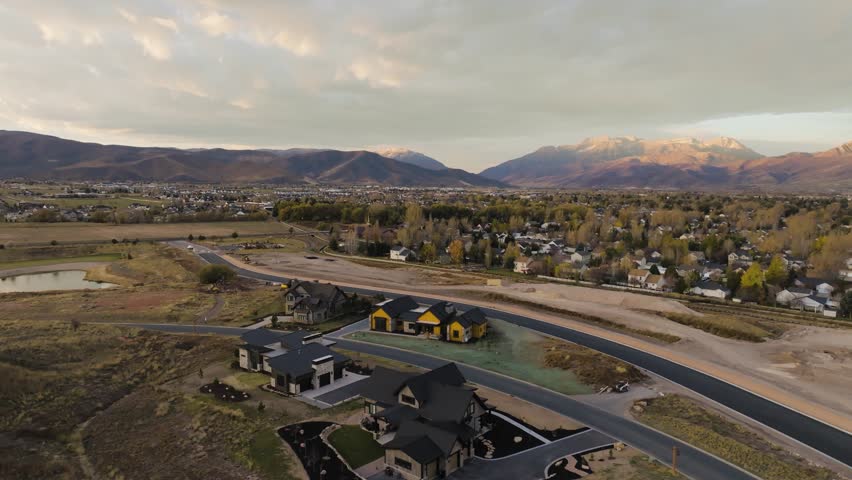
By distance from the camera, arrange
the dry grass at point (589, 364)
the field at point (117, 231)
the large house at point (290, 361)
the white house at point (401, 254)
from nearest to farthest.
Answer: the large house at point (290, 361)
the dry grass at point (589, 364)
the white house at point (401, 254)
the field at point (117, 231)

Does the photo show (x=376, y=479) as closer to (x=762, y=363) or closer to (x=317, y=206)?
(x=762, y=363)

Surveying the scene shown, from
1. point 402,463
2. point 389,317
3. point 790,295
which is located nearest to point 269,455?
point 402,463

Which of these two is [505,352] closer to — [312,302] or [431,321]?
[431,321]

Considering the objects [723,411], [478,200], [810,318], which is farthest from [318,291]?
[478,200]

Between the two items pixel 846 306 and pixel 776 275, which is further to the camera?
pixel 776 275

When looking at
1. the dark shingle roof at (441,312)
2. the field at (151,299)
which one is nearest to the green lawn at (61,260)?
the field at (151,299)

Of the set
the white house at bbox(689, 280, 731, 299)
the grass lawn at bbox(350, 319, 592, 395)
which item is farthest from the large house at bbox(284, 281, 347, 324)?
the white house at bbox(689, 280, 731, 299)

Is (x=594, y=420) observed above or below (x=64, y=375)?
below

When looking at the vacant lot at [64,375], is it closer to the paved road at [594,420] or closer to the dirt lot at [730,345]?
the paved road at [594,420]
